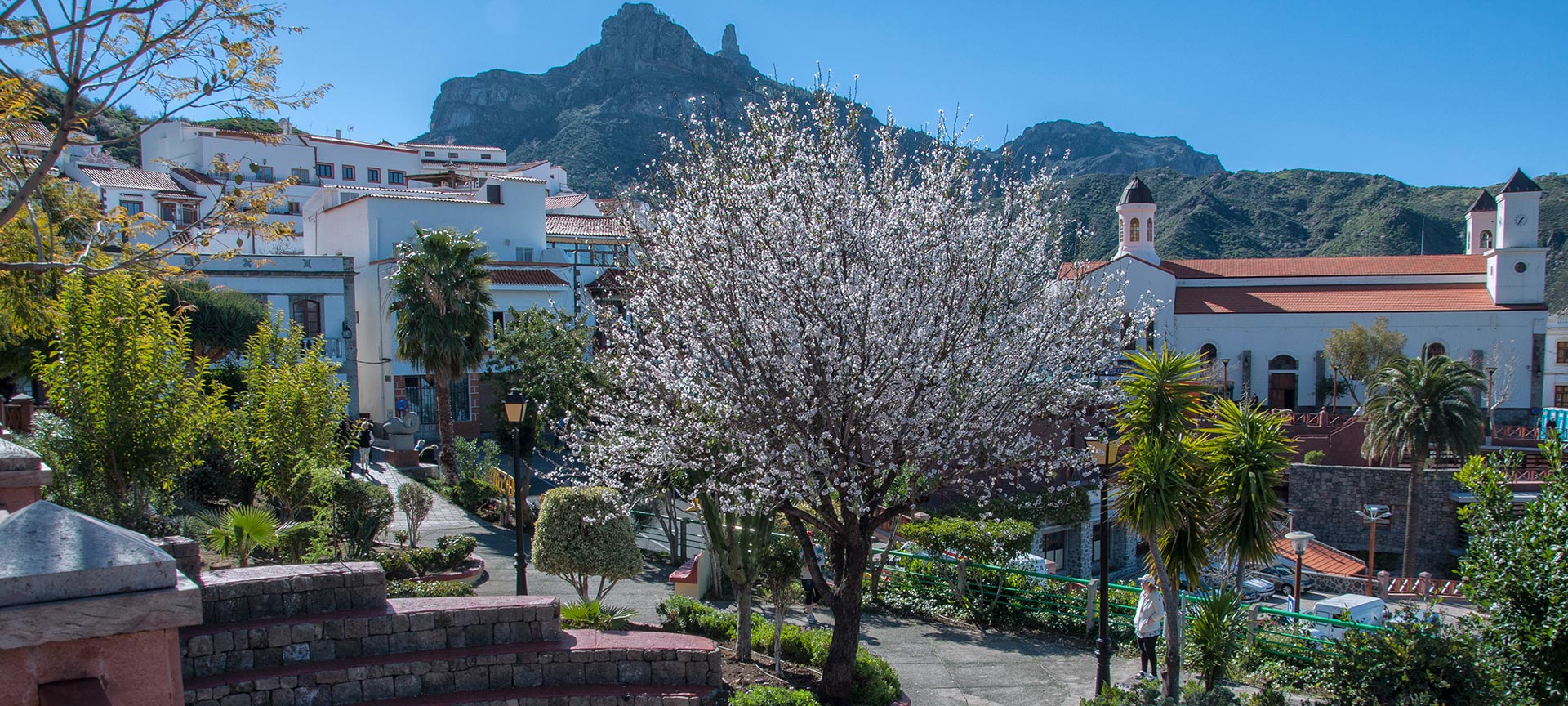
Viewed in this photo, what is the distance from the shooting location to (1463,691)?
7.73 metres

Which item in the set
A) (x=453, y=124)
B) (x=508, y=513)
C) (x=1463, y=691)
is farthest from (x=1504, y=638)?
(x=453, y=124)

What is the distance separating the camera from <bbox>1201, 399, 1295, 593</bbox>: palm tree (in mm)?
10398

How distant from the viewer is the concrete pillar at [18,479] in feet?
22.2

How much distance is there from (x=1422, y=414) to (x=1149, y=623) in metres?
22.7

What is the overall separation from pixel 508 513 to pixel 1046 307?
49.2 ft

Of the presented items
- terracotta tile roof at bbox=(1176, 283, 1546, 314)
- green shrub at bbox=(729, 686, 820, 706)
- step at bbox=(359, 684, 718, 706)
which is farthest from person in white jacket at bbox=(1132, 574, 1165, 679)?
terracotta tile roof at bbox=(1176, 283, 1546, 314)

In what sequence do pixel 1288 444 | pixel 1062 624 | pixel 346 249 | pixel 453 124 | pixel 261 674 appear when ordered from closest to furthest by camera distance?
pixel 261 674 → pixel 1288 444 → pixel 1062 624 → pixel 346 249 → pixel 453 124

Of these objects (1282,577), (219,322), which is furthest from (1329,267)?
(219,322)

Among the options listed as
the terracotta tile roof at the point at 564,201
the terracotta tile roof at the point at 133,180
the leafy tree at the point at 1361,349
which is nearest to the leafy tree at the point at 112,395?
the terracotta tile roof at the point at 133,180

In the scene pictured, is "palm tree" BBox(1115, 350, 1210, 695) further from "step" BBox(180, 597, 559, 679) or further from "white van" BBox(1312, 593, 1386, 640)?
"white van" BBox(1312, 593, 1386, 640)

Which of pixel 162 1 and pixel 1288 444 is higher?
pixel 162 1

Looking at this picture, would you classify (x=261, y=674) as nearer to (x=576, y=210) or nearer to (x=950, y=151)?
(x=950, y=151)

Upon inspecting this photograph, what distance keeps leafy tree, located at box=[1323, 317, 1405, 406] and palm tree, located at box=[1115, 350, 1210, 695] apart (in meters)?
43.9

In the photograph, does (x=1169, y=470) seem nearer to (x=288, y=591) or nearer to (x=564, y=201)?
(x=288, y=591)
